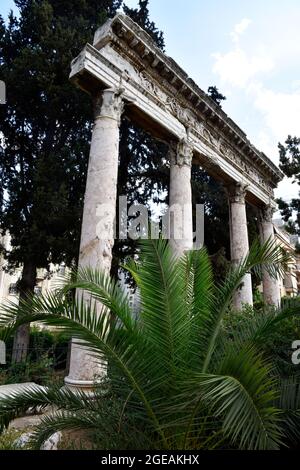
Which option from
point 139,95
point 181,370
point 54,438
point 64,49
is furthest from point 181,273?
point 64,49

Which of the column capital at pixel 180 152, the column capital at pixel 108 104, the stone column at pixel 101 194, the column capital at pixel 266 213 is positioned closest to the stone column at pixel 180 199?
the column capital at pixel 180 152

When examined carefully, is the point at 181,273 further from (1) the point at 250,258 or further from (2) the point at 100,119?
(2) the point at 100,119

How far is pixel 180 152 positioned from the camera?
9.60 metres

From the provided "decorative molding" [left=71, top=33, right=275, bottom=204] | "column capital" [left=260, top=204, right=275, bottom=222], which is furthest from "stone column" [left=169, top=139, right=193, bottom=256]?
"column capital" [left=260, top=204, right=275, bottom=222]

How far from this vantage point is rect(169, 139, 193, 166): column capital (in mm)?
9562

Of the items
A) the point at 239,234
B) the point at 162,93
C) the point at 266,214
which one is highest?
the point at 162,93

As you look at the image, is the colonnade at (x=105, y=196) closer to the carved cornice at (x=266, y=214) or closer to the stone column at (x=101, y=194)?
the stone column at (x=101, y=194)

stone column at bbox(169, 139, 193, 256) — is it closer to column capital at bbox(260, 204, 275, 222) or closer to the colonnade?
the colonnade

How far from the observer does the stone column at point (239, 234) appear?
11352 mm

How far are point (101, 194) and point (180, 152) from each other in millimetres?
3783

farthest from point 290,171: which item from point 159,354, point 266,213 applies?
point 159,354

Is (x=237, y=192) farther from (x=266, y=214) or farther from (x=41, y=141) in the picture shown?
(x=41, y=141)

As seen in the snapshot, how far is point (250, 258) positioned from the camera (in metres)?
3.33

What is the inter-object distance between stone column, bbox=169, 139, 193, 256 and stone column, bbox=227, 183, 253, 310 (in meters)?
3.30
